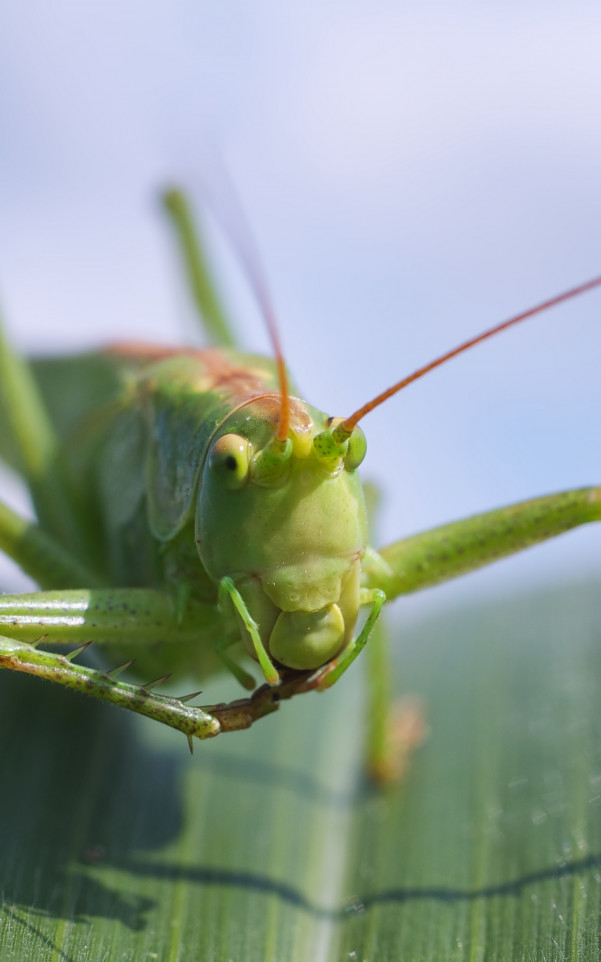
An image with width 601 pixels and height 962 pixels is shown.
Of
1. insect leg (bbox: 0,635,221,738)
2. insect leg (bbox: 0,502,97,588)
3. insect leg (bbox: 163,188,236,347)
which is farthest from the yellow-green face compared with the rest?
insect leg (bbox: 163,188,236,347)

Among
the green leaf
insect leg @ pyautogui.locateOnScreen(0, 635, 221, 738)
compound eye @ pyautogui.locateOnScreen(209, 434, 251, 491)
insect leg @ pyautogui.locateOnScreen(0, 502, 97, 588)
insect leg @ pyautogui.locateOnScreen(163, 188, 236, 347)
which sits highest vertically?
insect leg @ pyautogui.locateOnScreen(163, 188, 236, 347)

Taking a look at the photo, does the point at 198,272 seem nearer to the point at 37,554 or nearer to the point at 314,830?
the point at 37,554

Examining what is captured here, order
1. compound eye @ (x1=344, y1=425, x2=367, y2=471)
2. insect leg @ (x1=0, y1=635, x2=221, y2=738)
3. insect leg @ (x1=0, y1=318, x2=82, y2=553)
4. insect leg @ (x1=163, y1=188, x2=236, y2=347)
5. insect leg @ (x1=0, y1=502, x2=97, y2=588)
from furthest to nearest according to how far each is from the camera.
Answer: insect leg @ (x1=163, y1=188, x2=236, y2=347) < insect leg @ (x1=0, y1=318, x2=82, y2=553) < insect leg @ (x1=0, y1=502, x2=97, y2=588) < compound eye @ (x1=344, y1=425, x2=367, y2=471) < insect leg @ (x1=0, y1=635, x2=221, y2=738)

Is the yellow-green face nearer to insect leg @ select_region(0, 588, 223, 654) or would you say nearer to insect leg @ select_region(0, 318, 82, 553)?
insect leg @ select_region(0, 588, 223, 654)

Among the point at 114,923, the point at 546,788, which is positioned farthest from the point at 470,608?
the point at 114,923

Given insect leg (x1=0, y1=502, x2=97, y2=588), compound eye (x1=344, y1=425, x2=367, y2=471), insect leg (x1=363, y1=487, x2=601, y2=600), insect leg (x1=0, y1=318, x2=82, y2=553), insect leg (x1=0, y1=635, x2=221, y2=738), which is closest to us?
insect leg (x1=0, y1=635, x2=221, y2=738)

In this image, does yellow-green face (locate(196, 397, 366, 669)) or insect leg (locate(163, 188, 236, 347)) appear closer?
yellow-green face (locate(196, 397, 366, 669))
